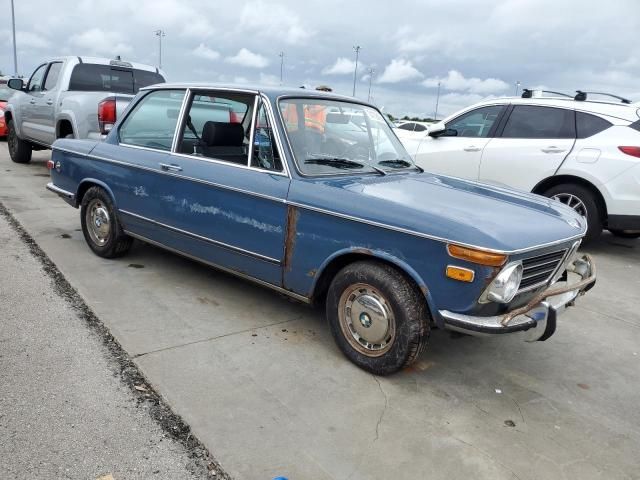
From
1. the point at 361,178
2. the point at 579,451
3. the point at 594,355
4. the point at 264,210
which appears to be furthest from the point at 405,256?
the point at 594,355

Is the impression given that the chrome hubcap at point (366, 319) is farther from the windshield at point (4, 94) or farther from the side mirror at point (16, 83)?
the windshield at point (4, 94)

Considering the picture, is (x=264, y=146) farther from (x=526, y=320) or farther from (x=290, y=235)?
(x=526, y=320)

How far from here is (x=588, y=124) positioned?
21.0 feet

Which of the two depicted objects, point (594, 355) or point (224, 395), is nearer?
point (224, 395)

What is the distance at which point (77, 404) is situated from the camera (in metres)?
2.77

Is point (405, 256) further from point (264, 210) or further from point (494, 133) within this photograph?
point (494, 133)

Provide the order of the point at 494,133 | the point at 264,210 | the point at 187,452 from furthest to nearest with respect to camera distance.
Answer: the point at 494,133 → the point at 264,210 → the point at 187,452

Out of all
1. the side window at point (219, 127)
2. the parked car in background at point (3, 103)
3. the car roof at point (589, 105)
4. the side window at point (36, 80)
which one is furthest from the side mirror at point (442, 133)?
the parked car in background at point (3, 103)

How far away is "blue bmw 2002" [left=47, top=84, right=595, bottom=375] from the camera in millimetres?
2871

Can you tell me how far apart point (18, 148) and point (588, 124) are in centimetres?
1013

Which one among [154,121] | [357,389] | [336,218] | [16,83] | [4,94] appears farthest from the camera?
[4,94]

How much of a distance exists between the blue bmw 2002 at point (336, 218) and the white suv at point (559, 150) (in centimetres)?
269

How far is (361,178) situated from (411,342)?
121 centimetres

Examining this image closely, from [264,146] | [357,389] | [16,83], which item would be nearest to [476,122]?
[264,146]
